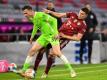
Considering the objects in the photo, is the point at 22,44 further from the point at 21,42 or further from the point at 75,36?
the point at 75,36

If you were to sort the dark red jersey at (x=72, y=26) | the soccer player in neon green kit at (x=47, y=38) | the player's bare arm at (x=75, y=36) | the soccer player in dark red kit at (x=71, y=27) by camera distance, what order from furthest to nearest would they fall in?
the dark red jersey at (x=72, y=26) → the soccer player in dark red kit at (x=71, y=27) → the player's bare arm at (x=75, y=36) → the soccer player in neon green kit at (x=47, y=38)

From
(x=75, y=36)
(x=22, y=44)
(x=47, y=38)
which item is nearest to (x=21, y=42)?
(x=22, y=44)

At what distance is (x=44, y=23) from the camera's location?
466 inches

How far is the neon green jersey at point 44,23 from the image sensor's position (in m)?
11.7

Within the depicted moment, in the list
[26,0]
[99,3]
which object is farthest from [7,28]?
[99,3]

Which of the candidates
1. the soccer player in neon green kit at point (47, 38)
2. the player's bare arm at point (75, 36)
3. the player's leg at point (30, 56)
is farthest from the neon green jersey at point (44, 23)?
the player's bare arm at point (75, 36)

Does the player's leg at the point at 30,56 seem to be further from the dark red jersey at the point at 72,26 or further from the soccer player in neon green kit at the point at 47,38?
the dark red jersey at the point at 72,26

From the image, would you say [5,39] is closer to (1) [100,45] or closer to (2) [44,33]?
(1) [100,45]

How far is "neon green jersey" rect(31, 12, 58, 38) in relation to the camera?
11664 millimetres

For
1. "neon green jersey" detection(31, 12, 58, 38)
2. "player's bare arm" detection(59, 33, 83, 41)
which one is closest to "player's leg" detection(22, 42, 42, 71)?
"neon green jersey" detection(31, 12, 58, 38)

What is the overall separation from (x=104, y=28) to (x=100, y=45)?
4.22 feet

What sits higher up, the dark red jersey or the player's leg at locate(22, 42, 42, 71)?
the dark red jersey

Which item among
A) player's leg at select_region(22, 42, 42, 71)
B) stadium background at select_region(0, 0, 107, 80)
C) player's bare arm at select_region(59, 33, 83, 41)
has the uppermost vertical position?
player's bare arm at select_region(59, 33, 83, 41)

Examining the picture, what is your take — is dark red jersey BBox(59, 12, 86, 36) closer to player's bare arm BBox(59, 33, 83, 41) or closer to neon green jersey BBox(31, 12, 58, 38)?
player's bare arm BBox(59, 33, 83, 41)
